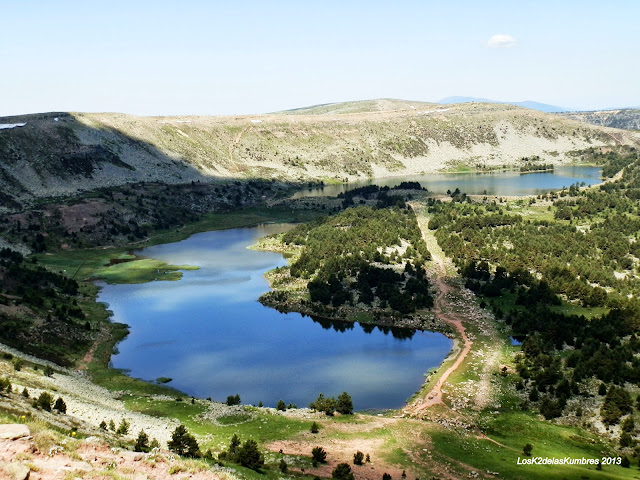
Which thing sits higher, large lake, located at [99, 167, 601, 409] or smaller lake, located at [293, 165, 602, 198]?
smaller lake, located at [293, 165, 602, 198]

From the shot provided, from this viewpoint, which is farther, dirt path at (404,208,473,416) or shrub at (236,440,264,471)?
dirt path at (404,208,473,416)

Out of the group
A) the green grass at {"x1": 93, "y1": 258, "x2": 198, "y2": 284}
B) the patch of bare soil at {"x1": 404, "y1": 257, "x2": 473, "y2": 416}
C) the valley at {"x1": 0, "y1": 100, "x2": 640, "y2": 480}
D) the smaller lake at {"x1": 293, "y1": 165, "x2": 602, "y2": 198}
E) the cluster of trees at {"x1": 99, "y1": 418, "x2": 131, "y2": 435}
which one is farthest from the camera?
the smaller lake at {"x1": 293, "y1": 165, "x2": 602, "y2": 198}

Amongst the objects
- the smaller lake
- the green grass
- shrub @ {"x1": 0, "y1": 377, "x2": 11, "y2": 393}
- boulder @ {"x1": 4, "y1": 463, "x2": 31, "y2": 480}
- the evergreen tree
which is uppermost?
the smaller lake

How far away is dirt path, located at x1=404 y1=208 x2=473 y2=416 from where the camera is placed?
5061 cm

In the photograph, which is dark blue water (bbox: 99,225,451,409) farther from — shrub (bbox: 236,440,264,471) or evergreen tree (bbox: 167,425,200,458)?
evergreen tree (bbox: 167,425,200,458)

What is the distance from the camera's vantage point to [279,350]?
6353 centimetres

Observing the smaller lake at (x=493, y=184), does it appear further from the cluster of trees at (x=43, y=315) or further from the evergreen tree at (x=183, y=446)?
the evergreen tree at (x=183, y=446)

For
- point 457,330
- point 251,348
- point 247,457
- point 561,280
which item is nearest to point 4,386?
point 247,457

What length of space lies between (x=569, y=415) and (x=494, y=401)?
19.3 ft

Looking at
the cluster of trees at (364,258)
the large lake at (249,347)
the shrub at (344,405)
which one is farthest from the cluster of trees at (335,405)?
the cluster of trees at (364,258)

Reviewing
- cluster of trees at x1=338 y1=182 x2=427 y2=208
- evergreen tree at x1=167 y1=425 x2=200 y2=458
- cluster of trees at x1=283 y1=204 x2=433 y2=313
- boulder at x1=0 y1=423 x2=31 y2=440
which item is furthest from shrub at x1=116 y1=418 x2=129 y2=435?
cluster of trees at x1=338 y1=182 x2=427 y2=208

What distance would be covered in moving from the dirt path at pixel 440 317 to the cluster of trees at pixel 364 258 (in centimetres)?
177

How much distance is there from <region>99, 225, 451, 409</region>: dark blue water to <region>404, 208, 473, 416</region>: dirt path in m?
1.76

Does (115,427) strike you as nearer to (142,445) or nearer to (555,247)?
(142,445)
